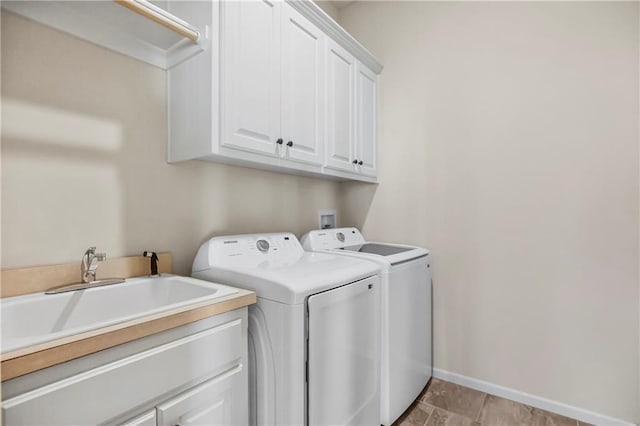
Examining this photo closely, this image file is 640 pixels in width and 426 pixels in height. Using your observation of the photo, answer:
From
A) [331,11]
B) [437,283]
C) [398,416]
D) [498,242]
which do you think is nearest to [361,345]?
[398,416]

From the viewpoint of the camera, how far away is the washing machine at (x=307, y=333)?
1.16 meters

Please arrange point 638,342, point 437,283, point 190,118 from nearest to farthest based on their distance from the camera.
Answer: point 190,118, point 638,342, point 437,283

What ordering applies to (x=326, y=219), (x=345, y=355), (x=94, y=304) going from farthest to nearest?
1. (x=326, y=219)
2. (x=345, y=355)
3. (x=94, y=304)

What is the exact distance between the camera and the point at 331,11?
2607 mm

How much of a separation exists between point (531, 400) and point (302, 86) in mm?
2283

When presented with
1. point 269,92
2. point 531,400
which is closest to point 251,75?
point 269,92

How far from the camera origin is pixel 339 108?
2.04 meters

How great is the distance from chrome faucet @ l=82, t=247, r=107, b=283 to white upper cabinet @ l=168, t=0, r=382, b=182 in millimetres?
527

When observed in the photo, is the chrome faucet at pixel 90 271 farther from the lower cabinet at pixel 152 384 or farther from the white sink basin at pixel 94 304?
the lower cabinet at pixel 152 384

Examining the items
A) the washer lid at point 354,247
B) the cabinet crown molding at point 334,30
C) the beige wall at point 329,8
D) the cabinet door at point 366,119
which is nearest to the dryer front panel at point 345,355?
the washer lid at point 354,247

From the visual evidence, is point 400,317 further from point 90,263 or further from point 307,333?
point 90,263

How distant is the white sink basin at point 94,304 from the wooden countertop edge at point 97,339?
0.03 m

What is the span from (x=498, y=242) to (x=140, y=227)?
2.02 m

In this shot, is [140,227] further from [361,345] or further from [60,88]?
[361,345]
